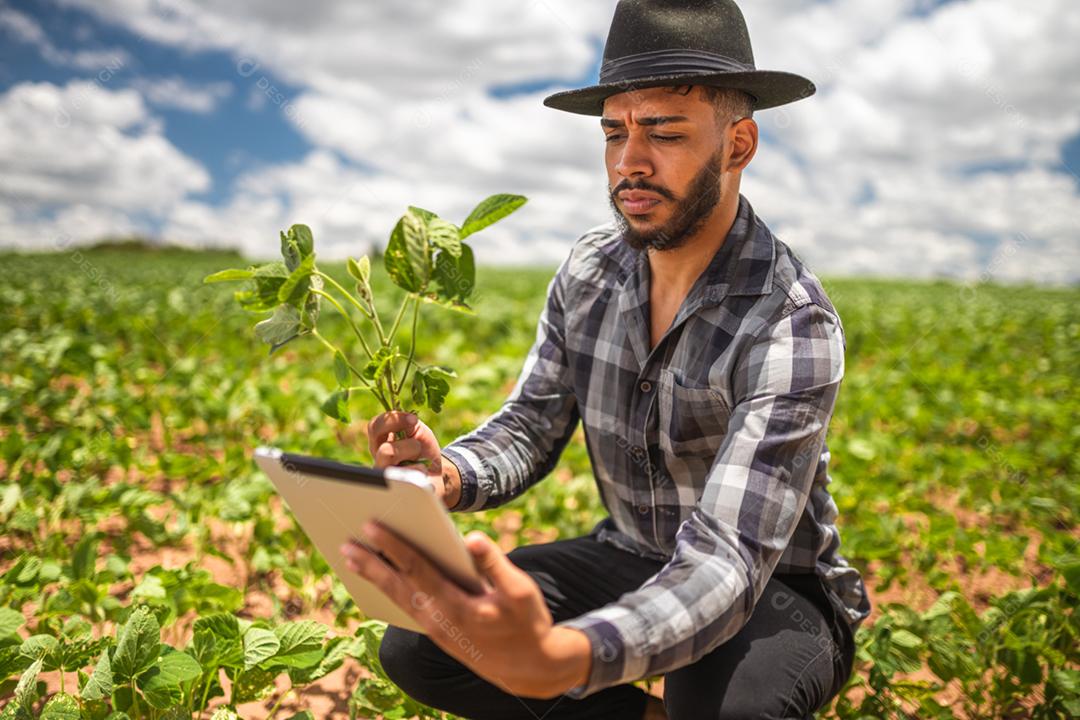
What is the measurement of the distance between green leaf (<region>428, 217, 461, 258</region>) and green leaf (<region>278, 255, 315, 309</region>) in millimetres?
191

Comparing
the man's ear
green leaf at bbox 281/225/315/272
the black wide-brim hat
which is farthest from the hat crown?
green leaf at bbox 281/225/315/272

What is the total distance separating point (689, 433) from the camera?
1.53 m

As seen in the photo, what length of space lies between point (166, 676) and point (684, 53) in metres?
1.60

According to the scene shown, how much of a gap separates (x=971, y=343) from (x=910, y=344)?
573 millimetres

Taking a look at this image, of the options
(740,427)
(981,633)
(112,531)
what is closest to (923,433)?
(981,633)

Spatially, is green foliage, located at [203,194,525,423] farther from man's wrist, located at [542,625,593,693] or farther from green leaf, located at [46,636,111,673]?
green leaf, located at [46,636,111,673]

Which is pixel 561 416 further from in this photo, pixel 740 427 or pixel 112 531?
pixel 112 531

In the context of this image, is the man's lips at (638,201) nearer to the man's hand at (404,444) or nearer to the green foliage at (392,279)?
the green foliage at (392,279)

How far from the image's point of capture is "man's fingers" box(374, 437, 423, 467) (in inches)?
50.3

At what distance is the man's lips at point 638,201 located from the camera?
1464 mm

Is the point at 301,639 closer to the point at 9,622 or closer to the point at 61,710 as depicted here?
the point at 61,710

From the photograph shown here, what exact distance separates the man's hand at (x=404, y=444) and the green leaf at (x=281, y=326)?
0.20 m

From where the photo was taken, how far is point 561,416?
1797mm

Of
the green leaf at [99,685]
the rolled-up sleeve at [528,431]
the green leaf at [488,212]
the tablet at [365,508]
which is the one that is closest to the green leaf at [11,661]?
the green leaf at [99,685]
